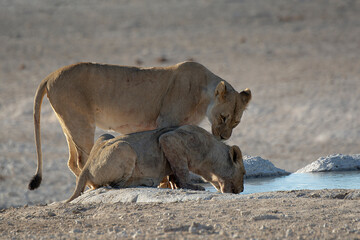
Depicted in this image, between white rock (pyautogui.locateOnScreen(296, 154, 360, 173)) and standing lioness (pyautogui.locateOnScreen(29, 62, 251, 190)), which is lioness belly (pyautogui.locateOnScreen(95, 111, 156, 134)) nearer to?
standing lioness (pyautogui.locateOnScreen(29, 62, 251, 190))

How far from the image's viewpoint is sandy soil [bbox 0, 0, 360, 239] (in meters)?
5.82

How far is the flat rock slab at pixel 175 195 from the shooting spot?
22.2ft

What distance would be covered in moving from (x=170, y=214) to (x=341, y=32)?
2626 centimetres

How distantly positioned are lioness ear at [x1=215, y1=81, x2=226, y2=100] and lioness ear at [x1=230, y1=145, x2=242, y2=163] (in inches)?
36.6

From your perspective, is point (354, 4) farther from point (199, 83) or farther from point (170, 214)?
point (170, 214)

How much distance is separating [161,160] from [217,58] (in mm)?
18771

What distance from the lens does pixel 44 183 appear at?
47.1 feet

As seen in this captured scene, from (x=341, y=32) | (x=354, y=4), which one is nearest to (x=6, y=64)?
(x=341, y=32)

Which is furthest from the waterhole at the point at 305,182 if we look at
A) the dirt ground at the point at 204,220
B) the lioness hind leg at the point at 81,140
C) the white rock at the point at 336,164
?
the dirt ground at the point at 204,220

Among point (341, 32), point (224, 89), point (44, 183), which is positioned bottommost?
point (44, 183)

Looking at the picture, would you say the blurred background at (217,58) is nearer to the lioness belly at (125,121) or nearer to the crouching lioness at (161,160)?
the lioness belly at (125,121)

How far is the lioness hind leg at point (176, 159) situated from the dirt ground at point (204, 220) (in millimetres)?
1276

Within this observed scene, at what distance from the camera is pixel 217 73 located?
23875 millimetres

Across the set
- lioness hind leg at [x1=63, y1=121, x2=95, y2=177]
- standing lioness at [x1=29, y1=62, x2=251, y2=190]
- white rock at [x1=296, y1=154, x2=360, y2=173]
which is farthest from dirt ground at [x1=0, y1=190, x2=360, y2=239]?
white rock at [x1=296, y1=154, x2=360, y2=173]
